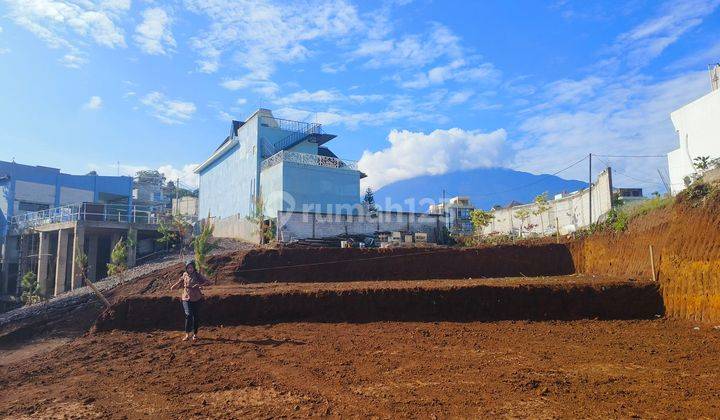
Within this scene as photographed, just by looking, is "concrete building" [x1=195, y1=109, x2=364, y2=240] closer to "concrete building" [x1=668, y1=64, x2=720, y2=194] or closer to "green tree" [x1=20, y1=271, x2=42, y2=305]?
"green tree" [x1=20, y1=271, x2=42, y2=305]

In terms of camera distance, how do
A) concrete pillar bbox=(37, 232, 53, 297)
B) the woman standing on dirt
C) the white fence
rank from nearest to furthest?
the woman standing on dirt < the white fence < concrete pillar bbox=(37, 232, 53, 297)

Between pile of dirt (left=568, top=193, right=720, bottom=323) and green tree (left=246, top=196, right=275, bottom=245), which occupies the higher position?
green tree (left=246, top=196, right=275, bottom=245)

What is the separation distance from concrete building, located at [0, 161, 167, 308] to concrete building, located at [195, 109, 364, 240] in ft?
18.0

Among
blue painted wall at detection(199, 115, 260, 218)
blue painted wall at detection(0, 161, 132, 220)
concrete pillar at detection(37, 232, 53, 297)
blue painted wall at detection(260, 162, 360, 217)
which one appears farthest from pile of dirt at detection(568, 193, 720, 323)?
blue painted wall at detection(0, 161, 132, 220)

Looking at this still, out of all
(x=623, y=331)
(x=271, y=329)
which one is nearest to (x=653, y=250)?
(x=623, y=331)

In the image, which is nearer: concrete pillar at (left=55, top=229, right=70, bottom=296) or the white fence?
the white fence

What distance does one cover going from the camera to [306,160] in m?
27.6

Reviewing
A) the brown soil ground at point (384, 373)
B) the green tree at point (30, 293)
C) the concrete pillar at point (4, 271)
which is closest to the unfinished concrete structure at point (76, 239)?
the green tree at point (30, 293)

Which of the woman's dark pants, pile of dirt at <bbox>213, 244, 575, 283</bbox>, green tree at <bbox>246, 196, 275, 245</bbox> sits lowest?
the woman's dark pants

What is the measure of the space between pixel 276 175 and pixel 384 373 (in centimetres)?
2107

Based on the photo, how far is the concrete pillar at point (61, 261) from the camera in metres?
26.6

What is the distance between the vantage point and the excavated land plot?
11.1m

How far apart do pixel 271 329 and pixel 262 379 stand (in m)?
3.78

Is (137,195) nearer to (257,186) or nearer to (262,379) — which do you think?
(257,186)
